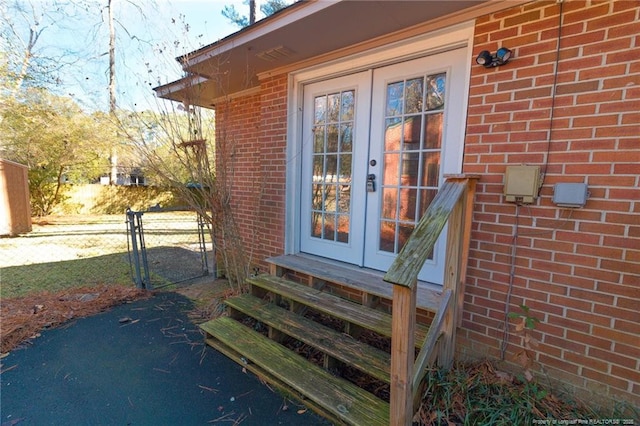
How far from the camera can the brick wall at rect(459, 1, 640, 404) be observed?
161cm

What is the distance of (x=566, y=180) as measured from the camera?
1766 mm

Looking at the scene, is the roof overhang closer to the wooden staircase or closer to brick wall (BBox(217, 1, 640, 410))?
brick wall (BBox(217, 1, 640, 410))

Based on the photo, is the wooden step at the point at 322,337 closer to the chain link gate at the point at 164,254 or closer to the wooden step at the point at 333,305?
the wooden step at the point at 333,305

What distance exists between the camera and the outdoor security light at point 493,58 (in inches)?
74.8

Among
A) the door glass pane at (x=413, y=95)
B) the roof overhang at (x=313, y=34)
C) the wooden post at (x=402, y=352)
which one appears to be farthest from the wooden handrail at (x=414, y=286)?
the roof overhang at (x=313, y=34)

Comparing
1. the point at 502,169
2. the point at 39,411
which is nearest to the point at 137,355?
the point at 39,411

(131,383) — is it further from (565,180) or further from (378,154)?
(565,180)

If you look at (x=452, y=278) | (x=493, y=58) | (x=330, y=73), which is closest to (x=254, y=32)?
(x=330, y=73)

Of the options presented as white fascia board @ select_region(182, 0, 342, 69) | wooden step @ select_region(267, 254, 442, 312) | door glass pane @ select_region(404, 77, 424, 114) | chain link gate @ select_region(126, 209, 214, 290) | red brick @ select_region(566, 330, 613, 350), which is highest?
white fascia board @ select_region(182, 0, 342, 69)

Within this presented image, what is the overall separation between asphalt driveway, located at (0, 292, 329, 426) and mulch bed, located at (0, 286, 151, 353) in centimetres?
17

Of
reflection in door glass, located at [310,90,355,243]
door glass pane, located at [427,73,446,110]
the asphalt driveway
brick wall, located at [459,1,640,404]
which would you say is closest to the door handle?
reflection in door glass, located at [310,90,355,243]

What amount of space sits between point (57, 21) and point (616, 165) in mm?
8421

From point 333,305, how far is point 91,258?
17.7 feet

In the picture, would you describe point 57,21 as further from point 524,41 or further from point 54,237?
point 524,41
